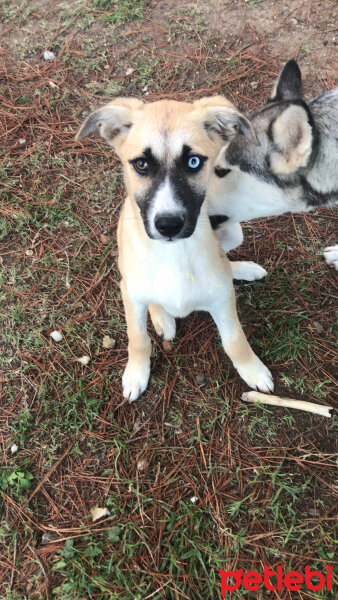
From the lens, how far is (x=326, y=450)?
2.97 meters

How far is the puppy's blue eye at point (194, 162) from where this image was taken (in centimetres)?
226

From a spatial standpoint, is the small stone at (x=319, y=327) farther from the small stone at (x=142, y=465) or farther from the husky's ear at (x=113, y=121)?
the husky's ear at (x=113, y=121)

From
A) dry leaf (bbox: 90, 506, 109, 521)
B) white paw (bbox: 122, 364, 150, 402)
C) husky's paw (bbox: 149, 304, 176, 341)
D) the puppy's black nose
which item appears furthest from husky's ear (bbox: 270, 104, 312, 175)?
dry leaf (bbox: 90, 506, 109, 521)

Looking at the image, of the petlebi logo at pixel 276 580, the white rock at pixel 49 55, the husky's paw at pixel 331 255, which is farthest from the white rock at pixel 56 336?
the white rock at pixel 49 55

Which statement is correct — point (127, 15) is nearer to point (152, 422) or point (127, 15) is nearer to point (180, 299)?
point (180, 299)

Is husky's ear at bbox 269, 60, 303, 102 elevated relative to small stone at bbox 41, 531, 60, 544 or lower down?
elevated

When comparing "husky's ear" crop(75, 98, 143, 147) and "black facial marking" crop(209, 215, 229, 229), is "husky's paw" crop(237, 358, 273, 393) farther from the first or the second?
"husky's ear" crop(75, 98, 143, 147)

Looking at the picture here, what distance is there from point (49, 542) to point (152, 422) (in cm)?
98

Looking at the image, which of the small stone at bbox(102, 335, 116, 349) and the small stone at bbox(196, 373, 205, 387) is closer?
the small stone at bbox(196, 373, 205, 387)

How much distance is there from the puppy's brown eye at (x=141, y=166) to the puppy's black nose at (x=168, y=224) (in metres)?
0.33

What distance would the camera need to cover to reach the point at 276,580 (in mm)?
2592

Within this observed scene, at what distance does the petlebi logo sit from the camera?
Result: 2564mm

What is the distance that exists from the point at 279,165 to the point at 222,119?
690mm

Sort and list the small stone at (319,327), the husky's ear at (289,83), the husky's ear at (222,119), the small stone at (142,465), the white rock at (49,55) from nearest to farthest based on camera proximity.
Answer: the husky's ear at (222,119), the small stone at (142,465), the husky's ear at (289,83), the small stone at (319,327), the white rock at (49,55)
